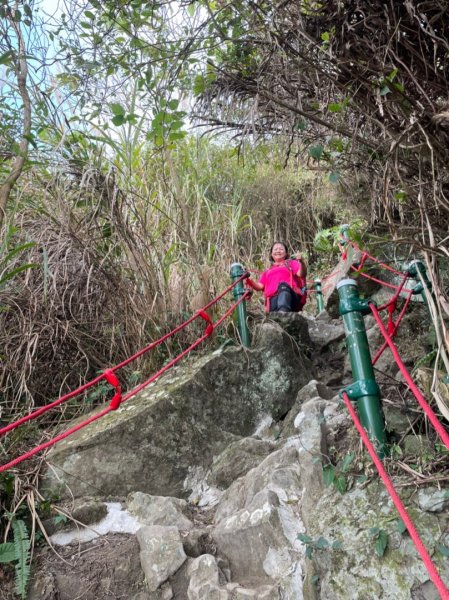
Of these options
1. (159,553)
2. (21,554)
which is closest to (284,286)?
(159,553)

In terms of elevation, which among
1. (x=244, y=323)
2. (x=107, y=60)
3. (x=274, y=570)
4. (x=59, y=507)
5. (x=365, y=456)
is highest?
(x=107, y=60)

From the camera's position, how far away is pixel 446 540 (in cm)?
143

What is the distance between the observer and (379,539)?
4.96 ft

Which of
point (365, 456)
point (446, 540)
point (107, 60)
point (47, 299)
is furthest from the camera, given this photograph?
point (47, 299)

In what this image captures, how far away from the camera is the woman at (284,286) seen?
14.6ft

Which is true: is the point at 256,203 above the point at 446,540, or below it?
above

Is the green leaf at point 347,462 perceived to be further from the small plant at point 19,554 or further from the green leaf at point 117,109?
the green leaf at point 117,109

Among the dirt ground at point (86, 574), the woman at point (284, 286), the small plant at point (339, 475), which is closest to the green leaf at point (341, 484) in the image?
the small plant at point (339, 475)

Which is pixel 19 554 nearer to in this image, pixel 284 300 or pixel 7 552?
pixel 7 552

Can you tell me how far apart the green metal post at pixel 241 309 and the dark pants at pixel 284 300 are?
989mm

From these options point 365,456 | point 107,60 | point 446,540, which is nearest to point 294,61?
point 107,60

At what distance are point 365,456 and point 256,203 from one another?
6.34 m

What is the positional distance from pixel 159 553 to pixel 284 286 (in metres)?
2.96

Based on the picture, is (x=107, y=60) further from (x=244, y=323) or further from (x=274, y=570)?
(x=274, y=570)
